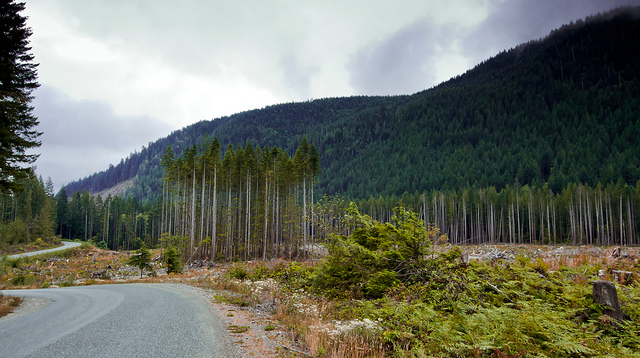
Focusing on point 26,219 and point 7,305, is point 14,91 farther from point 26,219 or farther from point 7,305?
point 26,219

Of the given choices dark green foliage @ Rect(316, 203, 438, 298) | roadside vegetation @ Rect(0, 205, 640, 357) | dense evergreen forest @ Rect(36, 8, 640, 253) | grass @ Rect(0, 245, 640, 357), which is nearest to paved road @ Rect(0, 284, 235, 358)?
grass @ Rect(0, 245, 640, 357)

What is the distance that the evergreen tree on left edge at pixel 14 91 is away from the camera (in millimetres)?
12633

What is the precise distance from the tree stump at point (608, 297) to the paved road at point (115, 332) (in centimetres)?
754

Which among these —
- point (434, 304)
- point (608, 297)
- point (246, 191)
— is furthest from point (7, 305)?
point (246, 191)

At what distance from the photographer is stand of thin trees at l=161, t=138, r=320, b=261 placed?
3828 cm

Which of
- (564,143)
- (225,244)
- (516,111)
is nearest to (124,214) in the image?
(225,244)

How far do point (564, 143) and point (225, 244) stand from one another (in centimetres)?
15690

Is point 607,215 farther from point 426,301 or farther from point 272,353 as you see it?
point 272,353

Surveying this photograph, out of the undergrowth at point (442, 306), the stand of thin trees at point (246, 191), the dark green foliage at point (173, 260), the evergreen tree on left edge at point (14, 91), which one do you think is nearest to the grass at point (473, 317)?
the undergrowth at point (442, 306)

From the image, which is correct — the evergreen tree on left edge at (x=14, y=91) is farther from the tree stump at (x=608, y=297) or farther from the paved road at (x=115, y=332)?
the tree stump at (x=608, y=297)

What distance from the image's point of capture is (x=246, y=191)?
4262 centimetres

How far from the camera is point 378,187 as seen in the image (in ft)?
462

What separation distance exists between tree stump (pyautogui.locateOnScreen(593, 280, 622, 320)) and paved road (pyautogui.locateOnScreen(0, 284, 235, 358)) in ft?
→ 24.7

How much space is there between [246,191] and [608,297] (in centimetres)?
4033
